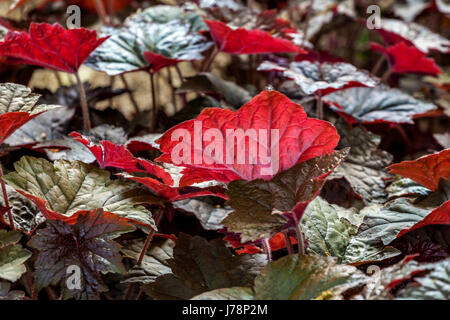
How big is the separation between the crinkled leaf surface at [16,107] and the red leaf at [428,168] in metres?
0.50

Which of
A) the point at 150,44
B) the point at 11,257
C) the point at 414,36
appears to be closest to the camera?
the point at 11,257

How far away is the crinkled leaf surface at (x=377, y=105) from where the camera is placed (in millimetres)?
991

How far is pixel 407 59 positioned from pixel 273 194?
0.72 meters

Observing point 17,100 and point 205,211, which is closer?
point 17,100

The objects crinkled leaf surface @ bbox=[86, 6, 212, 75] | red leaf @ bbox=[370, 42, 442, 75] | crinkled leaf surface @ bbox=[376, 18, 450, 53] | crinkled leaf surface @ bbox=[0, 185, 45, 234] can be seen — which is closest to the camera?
crinkled leaf surface @ bbox=[0, 185, 45, 234]

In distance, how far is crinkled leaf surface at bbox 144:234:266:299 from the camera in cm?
60

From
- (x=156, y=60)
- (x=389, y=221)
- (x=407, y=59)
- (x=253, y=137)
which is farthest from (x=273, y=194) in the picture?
(x=407, y=59)

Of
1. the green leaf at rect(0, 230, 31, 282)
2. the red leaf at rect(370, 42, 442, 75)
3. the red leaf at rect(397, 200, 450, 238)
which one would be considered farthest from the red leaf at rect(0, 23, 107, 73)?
the red leaf at rect(370, 42, 442, 75)

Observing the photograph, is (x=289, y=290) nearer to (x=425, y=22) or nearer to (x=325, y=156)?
(x=325, y=156)

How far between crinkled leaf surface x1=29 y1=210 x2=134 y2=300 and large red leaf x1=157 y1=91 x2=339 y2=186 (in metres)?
0.12

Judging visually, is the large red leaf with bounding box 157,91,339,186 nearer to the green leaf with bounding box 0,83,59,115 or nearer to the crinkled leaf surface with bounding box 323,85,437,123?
the green leaf with bounding box 0,83,59,115

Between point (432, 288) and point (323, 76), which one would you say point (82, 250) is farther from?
point (323, 76)

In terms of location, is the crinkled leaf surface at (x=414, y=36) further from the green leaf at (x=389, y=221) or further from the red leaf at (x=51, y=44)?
the red leaf at (x=51, y=44)

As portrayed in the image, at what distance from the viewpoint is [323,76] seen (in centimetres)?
91
